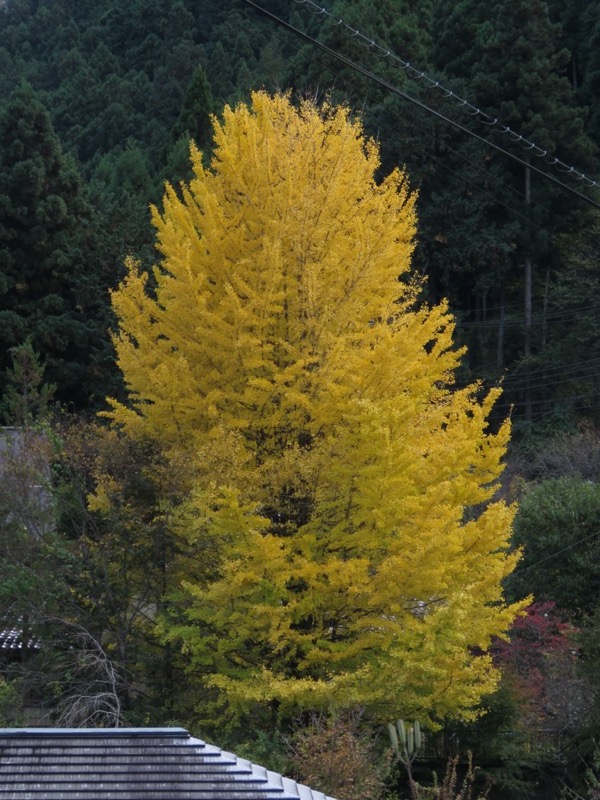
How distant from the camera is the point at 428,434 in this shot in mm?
13953

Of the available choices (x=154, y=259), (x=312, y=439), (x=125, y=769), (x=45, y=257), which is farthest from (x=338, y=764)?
(x=45, y=257)

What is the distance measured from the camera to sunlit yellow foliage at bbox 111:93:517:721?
1254 cm

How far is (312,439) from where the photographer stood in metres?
13.8

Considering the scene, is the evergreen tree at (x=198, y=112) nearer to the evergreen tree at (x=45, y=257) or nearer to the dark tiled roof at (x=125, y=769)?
the evergreen tree at (x=45, y=257)

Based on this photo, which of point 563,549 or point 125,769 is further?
point 563,549

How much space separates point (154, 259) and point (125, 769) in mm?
29239

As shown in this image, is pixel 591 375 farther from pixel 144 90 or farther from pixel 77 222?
pixel 144 90

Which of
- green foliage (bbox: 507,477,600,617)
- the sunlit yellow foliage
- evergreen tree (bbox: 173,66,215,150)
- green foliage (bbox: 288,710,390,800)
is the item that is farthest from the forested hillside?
green foliage (bbox: 288,710,390,800)

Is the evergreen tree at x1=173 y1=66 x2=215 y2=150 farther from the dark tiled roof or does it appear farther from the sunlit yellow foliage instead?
the dark tiled roof

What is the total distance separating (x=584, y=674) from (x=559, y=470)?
15.9 metres

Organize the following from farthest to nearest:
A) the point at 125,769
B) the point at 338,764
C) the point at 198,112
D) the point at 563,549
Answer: the point at 198,112 < the point at 563,549 < the point at 338,764 < the point at 125,769

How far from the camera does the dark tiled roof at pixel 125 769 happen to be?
7387 millimetres

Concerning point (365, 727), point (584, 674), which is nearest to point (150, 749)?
point (365, 727)

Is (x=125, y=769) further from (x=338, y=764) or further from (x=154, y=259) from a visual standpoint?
(x=154, y=259)
